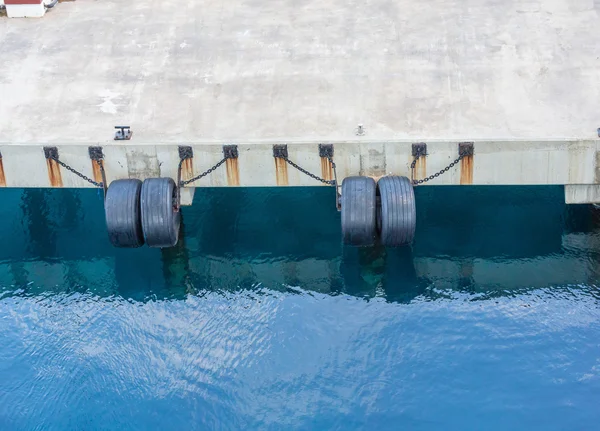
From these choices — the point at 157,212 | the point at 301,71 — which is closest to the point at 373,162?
the point at 301,71

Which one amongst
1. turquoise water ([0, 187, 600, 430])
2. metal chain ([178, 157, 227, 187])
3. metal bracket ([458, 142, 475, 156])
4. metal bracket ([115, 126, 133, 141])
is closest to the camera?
turquoise water ([0, 187, 600, 430])

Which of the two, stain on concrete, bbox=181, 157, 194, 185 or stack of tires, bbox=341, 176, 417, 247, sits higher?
stain on concrete, bbox=181, 157, 194, 185

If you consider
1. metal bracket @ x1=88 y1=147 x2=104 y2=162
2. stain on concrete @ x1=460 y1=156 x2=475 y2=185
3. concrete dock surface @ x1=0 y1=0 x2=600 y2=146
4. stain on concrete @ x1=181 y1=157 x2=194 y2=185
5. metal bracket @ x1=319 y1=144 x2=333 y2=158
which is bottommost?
stain on concrete @ x1=460 y1=156 x2=475 y2=185

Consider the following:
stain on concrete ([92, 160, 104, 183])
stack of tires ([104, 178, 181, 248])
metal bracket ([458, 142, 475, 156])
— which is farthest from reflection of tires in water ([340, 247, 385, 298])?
stain on concrete ([92, 160, 104, 183])

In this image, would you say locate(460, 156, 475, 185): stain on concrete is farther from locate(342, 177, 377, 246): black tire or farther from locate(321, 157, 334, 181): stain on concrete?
locate(321, 157, 334, 181): stain on concrete

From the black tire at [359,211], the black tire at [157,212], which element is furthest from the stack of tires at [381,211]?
the black tire at [157,212]

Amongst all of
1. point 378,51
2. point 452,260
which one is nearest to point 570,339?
point 452,260

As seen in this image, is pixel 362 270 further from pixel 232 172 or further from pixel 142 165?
pixel 142 165
